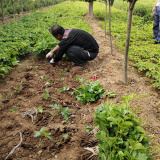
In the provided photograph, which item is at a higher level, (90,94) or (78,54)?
(78,54)

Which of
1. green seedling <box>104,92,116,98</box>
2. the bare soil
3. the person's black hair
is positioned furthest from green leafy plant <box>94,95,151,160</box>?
the person's black hair

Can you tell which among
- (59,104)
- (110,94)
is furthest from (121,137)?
(59,104)

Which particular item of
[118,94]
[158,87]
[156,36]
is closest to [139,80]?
[158,87]

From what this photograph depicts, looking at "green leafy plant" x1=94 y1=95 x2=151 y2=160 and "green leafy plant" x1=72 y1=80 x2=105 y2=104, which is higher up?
"green leafy plant" x1=94 y1=95 x2=151 y2=160

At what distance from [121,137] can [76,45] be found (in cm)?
271

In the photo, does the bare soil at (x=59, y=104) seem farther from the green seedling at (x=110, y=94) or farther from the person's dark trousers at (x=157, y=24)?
the person's dark trousers at (x=157, y=24)

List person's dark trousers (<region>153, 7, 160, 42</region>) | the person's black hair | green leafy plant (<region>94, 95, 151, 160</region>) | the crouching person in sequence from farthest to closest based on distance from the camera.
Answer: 1. person's dark trousers (<region>153, 7, 160, 42</region>)
2. the crouching person
3. the person's black hair
4. green leafy plant (<region>94, 95, 151, 160</region>)

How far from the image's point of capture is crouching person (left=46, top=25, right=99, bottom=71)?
3.45 meters

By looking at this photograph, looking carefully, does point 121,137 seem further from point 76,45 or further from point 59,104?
point 76,45

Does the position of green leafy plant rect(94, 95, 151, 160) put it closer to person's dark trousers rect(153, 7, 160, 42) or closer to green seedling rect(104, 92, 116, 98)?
green seedling rect(104, 92, 116, 98)

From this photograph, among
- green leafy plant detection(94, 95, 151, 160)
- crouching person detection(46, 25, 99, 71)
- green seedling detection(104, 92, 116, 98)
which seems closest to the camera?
green leafy plant detection(94, 95, 151, 160)

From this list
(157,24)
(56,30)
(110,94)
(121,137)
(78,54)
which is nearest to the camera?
(121,137)

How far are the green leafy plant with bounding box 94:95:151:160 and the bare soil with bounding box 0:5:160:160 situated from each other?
0.33 meters

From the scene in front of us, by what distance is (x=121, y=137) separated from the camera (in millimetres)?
1445
